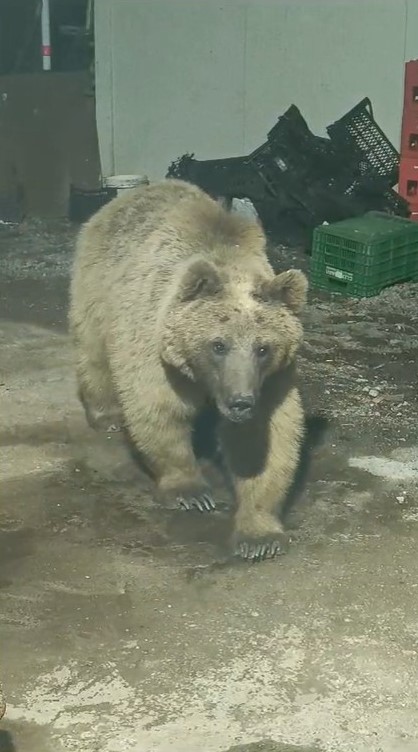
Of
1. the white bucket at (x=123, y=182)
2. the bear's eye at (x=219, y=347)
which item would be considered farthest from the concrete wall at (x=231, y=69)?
the bear's eye at (x=219, y=347)

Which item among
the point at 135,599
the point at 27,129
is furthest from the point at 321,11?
the point at 135,599

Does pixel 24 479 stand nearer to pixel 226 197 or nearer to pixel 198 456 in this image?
pixel 198 456

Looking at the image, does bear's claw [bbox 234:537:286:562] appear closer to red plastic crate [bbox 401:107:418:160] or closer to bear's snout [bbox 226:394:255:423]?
bear's snout [bbox 226:394:255:423]

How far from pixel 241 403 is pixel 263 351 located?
0.25 m

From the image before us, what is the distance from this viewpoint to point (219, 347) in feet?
14.3

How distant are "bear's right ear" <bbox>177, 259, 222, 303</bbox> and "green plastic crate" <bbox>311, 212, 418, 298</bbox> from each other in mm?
4070

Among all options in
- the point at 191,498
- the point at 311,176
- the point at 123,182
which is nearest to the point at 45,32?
the point at 123,182

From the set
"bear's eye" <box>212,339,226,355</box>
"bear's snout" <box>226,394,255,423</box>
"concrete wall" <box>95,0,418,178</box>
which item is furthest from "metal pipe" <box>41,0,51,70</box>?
"bear's snout" <box>226,394,255,423</box>

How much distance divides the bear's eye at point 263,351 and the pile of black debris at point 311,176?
16.5 feet

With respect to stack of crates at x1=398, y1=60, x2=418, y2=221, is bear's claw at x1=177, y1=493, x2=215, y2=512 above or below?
below

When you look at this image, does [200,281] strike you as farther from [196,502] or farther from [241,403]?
[196,502]

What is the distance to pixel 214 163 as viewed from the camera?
399 inches

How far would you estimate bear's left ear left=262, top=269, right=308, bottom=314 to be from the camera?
4375 mm

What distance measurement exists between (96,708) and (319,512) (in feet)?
5.62
